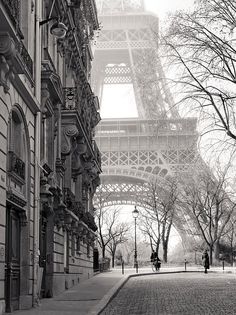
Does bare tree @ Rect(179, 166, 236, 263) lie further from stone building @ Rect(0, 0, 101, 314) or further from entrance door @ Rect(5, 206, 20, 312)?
entrance door @ Rect(5, 206, 20, 312)

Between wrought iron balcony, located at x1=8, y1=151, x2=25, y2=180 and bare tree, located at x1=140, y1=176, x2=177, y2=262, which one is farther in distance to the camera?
bare tree, located at x1=140, y1=176, x2=177, y2=262

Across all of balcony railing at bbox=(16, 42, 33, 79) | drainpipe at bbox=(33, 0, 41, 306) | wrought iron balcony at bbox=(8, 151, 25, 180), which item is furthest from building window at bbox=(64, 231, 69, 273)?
balcony railing at bbox=(16, 42, 33, 79)

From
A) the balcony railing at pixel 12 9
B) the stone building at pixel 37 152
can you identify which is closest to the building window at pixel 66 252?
the stone building at pixel 37 152

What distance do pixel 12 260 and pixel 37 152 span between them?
3747 mm

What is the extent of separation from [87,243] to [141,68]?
17.7 metres

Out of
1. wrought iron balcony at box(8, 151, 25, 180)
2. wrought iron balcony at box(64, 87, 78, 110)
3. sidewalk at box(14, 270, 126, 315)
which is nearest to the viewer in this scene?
wrought iron balcony at box(8, 151, 25, 180)

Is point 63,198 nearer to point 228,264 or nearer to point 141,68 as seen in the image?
point 141,68

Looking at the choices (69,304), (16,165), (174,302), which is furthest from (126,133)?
(16,165)

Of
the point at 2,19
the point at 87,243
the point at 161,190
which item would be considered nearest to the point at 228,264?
the point at 161,190

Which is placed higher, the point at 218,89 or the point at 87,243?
the point at 218,89

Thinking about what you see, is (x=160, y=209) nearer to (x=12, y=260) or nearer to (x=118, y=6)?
(x=118, y=6)

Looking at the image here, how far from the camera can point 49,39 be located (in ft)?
84.0

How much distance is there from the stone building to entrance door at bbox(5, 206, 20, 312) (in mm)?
24

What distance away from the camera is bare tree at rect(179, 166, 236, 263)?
69000 millimetres
